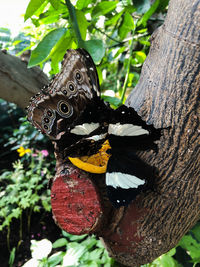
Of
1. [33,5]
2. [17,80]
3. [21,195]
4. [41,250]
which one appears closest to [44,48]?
[33,5]

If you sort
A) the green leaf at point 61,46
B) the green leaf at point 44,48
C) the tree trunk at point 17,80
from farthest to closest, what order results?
the tree trunk at point 17,80, the green leaf at point 61,46, the green leaf at point 44,48

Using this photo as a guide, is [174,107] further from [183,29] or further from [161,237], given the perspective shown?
[161,237]

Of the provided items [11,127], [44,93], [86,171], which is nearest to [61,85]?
[44,93]

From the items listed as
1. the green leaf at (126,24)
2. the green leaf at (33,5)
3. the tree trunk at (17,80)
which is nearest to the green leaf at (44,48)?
the green leaf at (33,5)

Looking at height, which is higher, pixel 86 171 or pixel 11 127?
pixel 86 171

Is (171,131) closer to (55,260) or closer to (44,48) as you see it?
(44,48)

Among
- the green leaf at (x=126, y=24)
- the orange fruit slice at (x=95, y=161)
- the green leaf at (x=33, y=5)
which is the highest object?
the green leaf at (x=33, y=5)

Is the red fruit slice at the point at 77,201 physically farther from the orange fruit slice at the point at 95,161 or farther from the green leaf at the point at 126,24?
the green leaf at the point at 126,24
